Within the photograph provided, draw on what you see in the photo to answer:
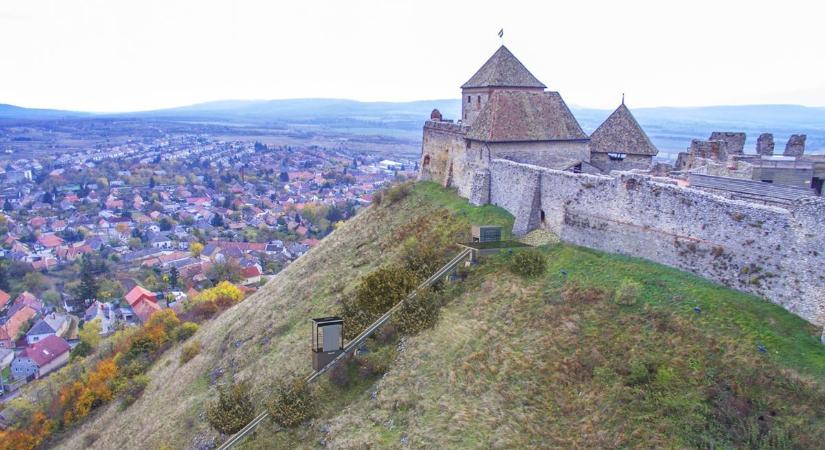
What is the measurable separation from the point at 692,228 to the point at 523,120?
12779mm

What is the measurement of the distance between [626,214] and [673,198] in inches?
79.5

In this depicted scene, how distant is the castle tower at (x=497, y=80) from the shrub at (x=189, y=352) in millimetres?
20013

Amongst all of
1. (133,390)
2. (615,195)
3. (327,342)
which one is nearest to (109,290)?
(133,390)

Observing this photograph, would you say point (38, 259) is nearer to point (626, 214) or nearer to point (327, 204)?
point (327, 204)

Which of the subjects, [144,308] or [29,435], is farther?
[144,308]

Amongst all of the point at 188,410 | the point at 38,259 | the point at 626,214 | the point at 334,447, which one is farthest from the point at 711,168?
the point at 38,259

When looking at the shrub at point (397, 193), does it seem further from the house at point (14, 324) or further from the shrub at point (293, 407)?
the house at point (14, 324)

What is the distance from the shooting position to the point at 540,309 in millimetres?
19453

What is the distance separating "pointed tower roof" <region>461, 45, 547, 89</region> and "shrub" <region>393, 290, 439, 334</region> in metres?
16.6

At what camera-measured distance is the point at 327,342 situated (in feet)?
68.0

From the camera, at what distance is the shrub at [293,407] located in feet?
60.7

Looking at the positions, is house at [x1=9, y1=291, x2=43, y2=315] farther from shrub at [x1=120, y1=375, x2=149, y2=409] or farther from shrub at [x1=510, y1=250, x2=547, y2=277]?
shrub at [x1=510, y1=250, x2=547, y2=277]

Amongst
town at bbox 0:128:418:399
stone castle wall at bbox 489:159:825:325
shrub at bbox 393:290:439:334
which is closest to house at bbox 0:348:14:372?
town at bbox 0:128:418:399

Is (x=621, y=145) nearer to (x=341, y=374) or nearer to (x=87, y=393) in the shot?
(x=341, y=374)
